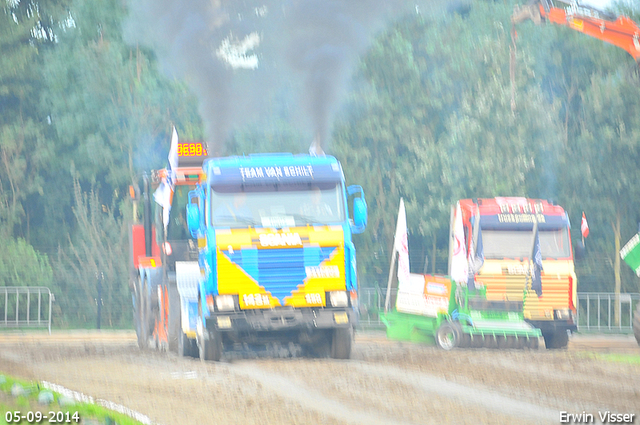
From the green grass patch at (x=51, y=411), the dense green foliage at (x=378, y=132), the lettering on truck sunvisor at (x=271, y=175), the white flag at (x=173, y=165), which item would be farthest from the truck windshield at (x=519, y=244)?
the dense green foliage at (x=378, y=132)

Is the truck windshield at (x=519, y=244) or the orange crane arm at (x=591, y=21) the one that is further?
the orange crane arm at (x=591, y=21)

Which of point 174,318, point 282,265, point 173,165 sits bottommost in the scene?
point 174,318

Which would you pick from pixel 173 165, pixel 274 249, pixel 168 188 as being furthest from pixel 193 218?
pixel 173 165

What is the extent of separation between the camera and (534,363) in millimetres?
15000

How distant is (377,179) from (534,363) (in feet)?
84.2

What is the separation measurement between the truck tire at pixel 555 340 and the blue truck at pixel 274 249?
7.63 meters

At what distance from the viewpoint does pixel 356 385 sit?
1198cm

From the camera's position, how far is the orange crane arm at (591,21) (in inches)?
1044

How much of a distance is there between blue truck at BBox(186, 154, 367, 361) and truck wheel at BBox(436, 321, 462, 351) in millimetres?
5320

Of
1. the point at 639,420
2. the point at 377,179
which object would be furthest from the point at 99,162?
the point at 639,420

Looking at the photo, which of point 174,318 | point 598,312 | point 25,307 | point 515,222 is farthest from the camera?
point 598,312

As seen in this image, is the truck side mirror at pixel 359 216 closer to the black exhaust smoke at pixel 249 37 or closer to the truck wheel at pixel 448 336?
the truck wheel at pixel 448 336

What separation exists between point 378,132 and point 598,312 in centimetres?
1295

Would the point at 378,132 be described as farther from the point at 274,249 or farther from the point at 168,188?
the point at 274,249
